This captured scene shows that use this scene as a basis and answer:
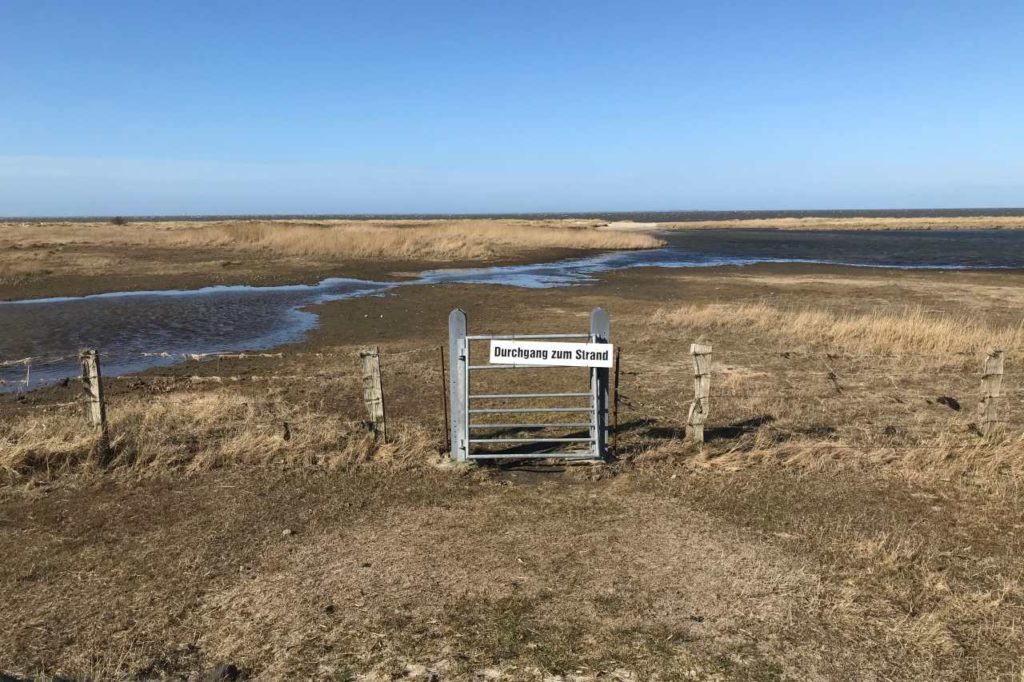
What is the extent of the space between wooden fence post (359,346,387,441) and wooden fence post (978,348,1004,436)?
738 centimetres

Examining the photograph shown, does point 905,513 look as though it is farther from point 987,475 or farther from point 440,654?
point 440,654

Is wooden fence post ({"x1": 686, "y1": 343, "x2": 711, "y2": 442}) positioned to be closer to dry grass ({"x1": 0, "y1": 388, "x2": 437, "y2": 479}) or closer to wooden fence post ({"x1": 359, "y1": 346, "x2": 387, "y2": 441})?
dry grass ({"x1": 0, "y1": 388, "x2": 437, "y2": 479})

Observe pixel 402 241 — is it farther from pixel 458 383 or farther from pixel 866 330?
pixel 458 383

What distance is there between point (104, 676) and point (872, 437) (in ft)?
27.9

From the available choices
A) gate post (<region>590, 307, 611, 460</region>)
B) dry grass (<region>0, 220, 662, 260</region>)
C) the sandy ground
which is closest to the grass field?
dry grass (<region>0, 220, 662, 260</region>)

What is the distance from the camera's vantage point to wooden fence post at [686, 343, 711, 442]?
8469mm

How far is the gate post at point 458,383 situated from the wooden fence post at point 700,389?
280cm

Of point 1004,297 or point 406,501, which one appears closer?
point 406,501

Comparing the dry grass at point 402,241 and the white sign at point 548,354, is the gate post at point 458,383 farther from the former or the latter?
the dry grass at point 402,241

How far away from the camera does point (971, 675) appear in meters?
4.26

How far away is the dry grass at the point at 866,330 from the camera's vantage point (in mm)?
14797

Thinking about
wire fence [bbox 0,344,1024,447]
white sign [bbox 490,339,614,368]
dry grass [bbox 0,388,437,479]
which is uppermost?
white sign [bbox 490,339,614,368]

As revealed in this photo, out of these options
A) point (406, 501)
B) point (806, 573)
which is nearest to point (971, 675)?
point (806, 573)

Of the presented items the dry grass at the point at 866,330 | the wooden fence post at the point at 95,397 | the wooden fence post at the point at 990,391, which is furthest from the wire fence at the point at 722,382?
the wooden fence post at the point at 95,397
